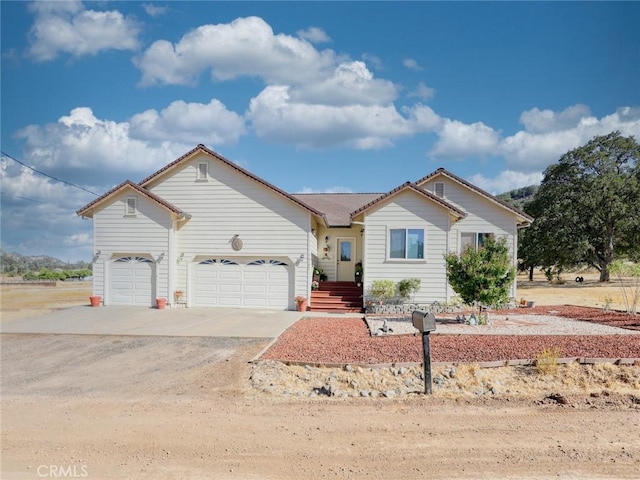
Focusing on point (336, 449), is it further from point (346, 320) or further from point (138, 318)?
point (138, 318)

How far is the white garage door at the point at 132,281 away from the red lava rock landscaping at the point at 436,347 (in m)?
9.46

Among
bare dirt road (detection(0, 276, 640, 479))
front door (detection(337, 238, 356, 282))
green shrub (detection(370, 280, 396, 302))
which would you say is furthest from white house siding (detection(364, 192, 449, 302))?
bare dirt road (detection(0, 276, 640, 479))

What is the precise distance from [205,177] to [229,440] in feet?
50.9

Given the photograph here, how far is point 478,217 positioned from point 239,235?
10533 mm

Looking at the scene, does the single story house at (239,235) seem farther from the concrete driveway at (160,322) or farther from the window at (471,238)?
the concrete driveway at (160,322)

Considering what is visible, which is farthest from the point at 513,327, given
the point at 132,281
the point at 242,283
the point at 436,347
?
the point at 132,281

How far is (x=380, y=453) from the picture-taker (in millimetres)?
5312

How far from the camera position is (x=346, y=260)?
74.9 ft

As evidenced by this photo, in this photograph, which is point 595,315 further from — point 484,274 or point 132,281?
point 132,281

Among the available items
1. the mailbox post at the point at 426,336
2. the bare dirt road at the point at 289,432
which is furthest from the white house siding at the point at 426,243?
the mailbox post at the point at 426,336

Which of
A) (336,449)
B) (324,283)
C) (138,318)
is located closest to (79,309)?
(138,318)

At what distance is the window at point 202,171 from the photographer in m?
19.7

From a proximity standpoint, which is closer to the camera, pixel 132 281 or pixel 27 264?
pixel 132 281

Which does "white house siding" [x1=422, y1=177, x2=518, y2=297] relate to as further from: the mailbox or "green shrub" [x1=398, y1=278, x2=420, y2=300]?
the mailbox
